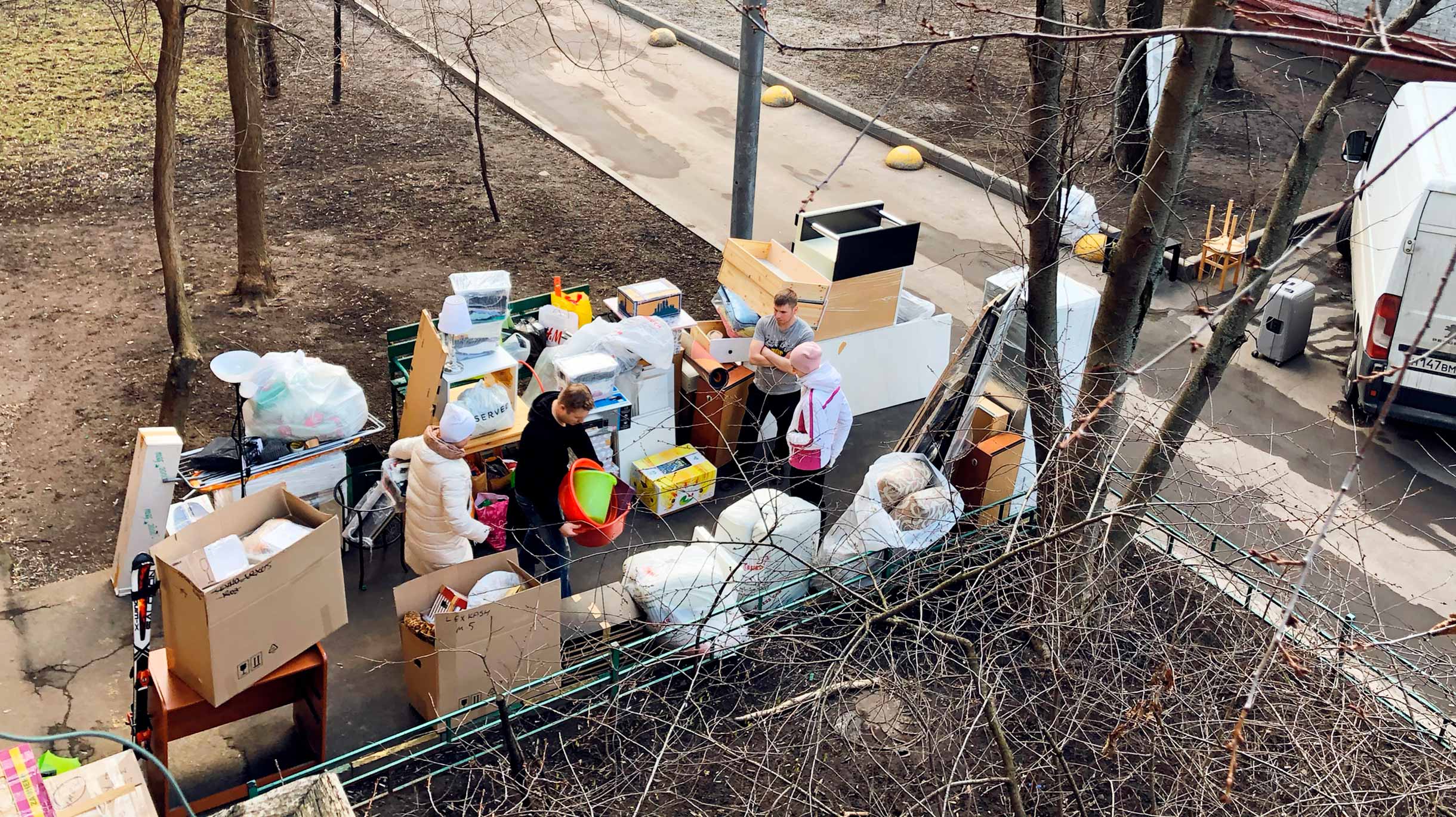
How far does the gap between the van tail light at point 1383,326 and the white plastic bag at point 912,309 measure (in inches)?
127

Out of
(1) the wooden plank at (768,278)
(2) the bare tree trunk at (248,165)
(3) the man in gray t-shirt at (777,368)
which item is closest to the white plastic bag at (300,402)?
(3) the man in gray t-shirt at (777,368)

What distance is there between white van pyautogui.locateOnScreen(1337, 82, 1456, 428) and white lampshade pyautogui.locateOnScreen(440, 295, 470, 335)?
19.3 feet

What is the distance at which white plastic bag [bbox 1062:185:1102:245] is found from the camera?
6197 mm

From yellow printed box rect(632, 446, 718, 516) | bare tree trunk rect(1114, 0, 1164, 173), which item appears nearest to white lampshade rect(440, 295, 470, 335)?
yellow printed box rect(632, 446, 718, 516)

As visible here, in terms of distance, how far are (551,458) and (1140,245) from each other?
10.6 feet

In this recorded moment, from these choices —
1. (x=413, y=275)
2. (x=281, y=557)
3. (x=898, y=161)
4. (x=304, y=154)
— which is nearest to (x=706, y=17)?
(x=898, y=161)

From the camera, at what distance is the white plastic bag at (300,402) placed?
674cm

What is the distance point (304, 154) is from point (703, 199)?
448cm

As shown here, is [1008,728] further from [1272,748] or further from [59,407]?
[59,407]

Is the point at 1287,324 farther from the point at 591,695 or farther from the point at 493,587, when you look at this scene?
the point at 493,587

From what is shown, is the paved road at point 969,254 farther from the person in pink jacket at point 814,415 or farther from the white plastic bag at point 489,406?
the white plastic bag at point 489,406

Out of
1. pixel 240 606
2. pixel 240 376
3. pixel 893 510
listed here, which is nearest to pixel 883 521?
pixel 893 510

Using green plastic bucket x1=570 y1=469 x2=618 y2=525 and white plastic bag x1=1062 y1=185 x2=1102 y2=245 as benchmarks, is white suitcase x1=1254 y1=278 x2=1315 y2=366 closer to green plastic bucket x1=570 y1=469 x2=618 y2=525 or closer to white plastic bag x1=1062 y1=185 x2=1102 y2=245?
white plastic bag x1=1062 y1=185 x2=1102 y2=245

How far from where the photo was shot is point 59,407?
8.13 metres
